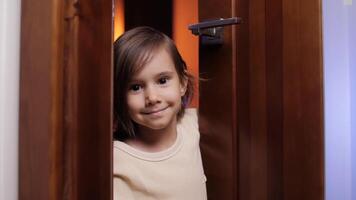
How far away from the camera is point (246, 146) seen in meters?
0.76

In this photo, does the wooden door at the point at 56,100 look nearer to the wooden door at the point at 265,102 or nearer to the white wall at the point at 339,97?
the wooden door at the point at 265,102

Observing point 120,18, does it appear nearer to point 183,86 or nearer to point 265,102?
point 183,86

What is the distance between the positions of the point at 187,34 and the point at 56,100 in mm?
728

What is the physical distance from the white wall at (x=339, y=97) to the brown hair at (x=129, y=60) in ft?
1.11

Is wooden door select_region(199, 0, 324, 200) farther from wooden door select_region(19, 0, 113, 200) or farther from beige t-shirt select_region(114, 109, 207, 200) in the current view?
wooden door select_region(19, 0, 113, 200)

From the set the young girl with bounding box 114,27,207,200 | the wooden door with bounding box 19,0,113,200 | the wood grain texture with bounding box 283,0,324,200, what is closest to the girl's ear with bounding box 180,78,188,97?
the young girl with bounding box 114,27,207,200

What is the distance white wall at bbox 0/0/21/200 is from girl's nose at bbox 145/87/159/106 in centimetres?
35

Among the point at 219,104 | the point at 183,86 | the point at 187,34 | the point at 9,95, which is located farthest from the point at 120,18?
the point at 9,95

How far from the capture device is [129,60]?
726 millimetres

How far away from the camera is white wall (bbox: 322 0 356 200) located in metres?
0.76

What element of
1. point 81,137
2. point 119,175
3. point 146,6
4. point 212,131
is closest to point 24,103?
point 81,137

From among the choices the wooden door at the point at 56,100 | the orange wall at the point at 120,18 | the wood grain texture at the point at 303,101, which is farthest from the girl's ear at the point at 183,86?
the orange wall at the point at 120,18

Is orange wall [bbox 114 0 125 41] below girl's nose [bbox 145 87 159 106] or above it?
above

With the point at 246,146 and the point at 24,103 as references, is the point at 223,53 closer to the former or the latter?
the point at 246,146
